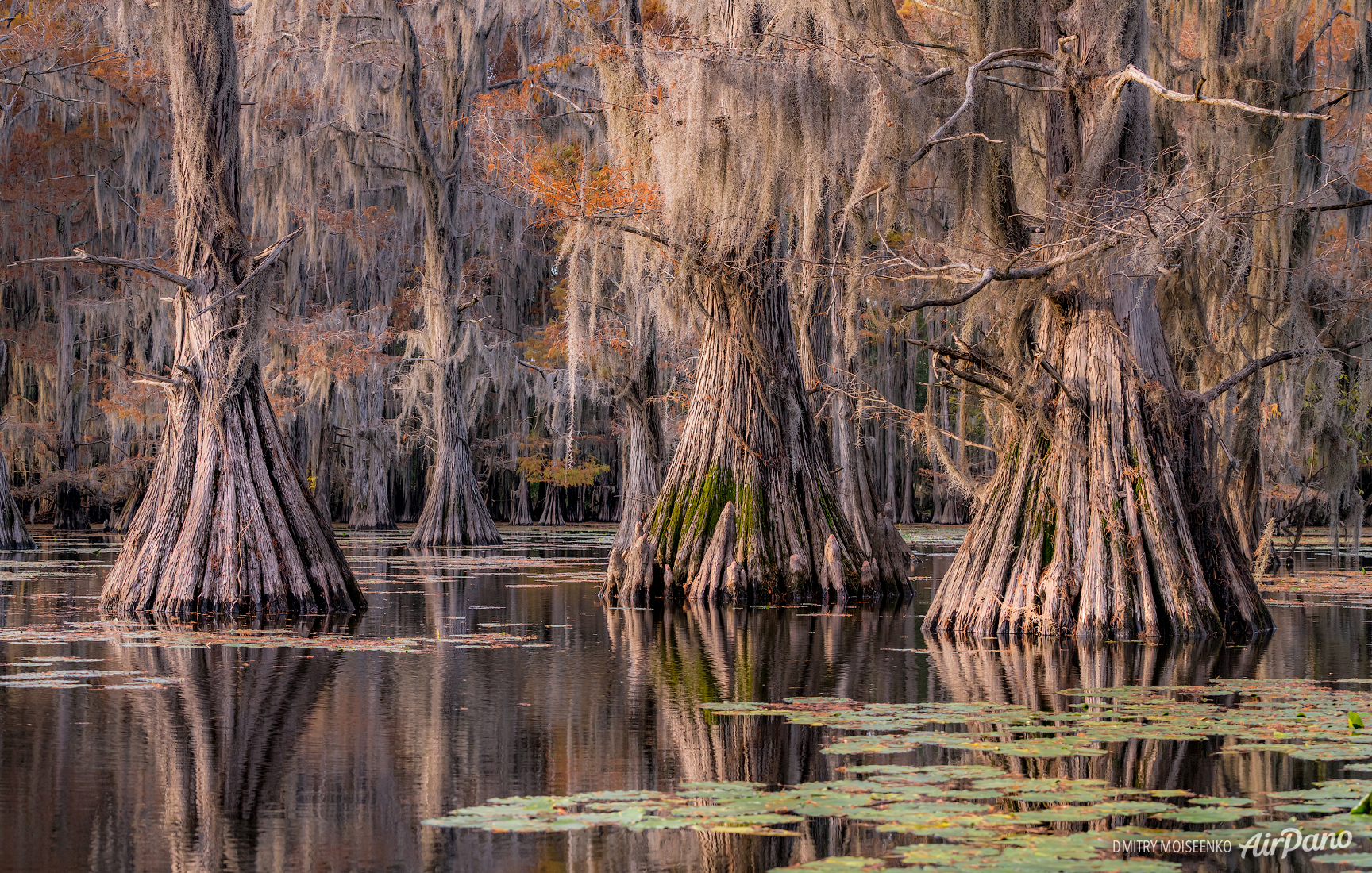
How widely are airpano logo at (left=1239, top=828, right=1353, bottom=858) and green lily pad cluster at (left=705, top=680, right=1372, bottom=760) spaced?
1.36 metres

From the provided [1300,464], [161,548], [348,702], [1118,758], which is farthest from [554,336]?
[1118,758]

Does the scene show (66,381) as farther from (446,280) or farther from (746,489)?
(746,489)

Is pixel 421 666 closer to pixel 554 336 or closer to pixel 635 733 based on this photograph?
pixel 635 733

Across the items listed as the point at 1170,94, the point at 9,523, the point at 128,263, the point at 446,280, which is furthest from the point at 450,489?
the point at 1170,94

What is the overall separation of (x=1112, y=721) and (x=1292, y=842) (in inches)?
90.5

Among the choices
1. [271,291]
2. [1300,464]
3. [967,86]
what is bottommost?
[1300,464]

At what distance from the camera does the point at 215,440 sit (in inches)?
485

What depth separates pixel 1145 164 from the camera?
10.9 meters

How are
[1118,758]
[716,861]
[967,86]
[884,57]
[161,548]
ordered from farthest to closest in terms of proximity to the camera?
[161,548], [884,57], [967,86], [1118,758], [716,861]

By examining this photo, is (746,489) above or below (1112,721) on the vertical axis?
above

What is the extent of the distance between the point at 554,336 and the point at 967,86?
66.9ft

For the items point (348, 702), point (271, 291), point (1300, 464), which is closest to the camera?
point (348, 702)

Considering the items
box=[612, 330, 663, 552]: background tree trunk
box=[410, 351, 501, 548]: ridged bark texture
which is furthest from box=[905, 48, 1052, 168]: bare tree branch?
box=[410, 351, 501, 548]: ridged bark texture

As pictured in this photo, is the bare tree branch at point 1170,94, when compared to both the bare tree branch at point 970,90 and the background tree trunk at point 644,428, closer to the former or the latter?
the bare tree branch at point 970,90
